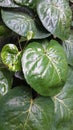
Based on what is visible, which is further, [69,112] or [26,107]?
[69,112]

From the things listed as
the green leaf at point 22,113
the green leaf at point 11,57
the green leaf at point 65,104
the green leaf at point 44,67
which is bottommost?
the green leaf at point 65,104

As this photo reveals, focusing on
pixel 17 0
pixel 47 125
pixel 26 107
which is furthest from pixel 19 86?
pixel 17 0

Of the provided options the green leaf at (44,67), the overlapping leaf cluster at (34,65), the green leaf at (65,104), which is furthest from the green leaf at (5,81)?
the green leaf at (65,104)

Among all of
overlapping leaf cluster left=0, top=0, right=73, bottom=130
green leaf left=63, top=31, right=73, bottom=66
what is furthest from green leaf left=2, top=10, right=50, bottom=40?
green leaf left=63, top=31, right=73, bottom=66

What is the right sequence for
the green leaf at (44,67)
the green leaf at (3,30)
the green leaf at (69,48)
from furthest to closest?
the green leaf at (69,48), the green leaf at (3,30), the green leaf at (44,67)

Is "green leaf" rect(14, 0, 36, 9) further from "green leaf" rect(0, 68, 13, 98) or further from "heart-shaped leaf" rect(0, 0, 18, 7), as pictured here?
"green leaf" rect(0, 68, 13, 98)

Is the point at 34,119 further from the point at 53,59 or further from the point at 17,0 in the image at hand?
the point at 17,0

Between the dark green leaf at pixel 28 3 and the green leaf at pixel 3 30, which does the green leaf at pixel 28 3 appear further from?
the green leaf at pixel 3 30
